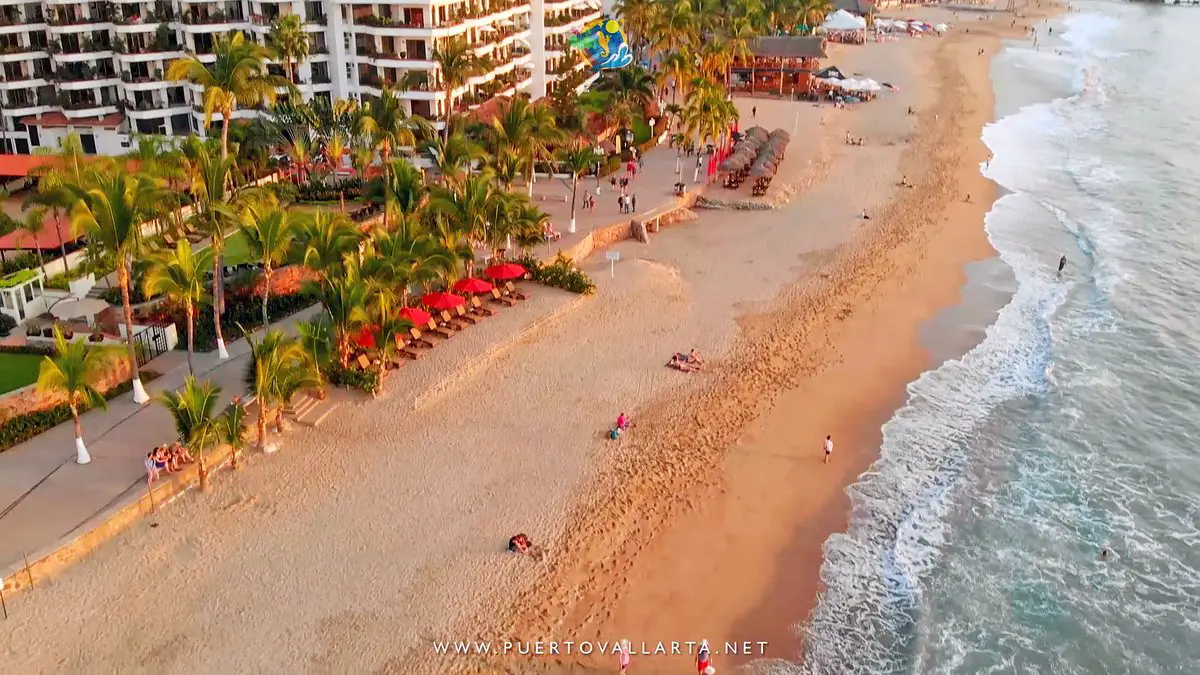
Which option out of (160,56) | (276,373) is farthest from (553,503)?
(160,56)

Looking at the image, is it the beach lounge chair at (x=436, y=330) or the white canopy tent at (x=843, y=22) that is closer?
the beach lounge chair at (x=436, y=330)

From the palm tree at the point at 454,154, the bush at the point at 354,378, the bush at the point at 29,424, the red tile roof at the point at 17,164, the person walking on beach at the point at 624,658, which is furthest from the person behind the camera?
the red tile roof at the point at 17,164

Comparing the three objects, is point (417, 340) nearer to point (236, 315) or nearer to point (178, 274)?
point (236, 315)

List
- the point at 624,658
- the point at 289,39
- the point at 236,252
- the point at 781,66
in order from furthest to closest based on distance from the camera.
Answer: the point at 781,66 → the point at 289,39 → the point at 236,252 → the point at 624,658

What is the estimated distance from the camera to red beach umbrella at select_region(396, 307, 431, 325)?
98.0 feet

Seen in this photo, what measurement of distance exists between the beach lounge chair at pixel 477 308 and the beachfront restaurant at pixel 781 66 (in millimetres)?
51102

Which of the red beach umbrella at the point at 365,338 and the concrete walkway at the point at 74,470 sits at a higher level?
the red beach umbrella at the point at 365,338

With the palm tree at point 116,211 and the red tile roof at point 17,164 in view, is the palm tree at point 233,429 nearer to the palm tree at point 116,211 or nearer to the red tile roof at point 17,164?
the palm tree at point 116,211

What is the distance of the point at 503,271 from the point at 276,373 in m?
12.3

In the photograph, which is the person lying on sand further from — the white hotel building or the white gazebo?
the white hotel building

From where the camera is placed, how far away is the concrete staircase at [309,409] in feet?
86.1

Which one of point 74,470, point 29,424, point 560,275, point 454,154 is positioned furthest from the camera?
point 454,154

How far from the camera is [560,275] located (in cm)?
3631

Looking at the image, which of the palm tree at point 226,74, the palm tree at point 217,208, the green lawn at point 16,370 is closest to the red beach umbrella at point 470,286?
the palm tree at point 217,208
